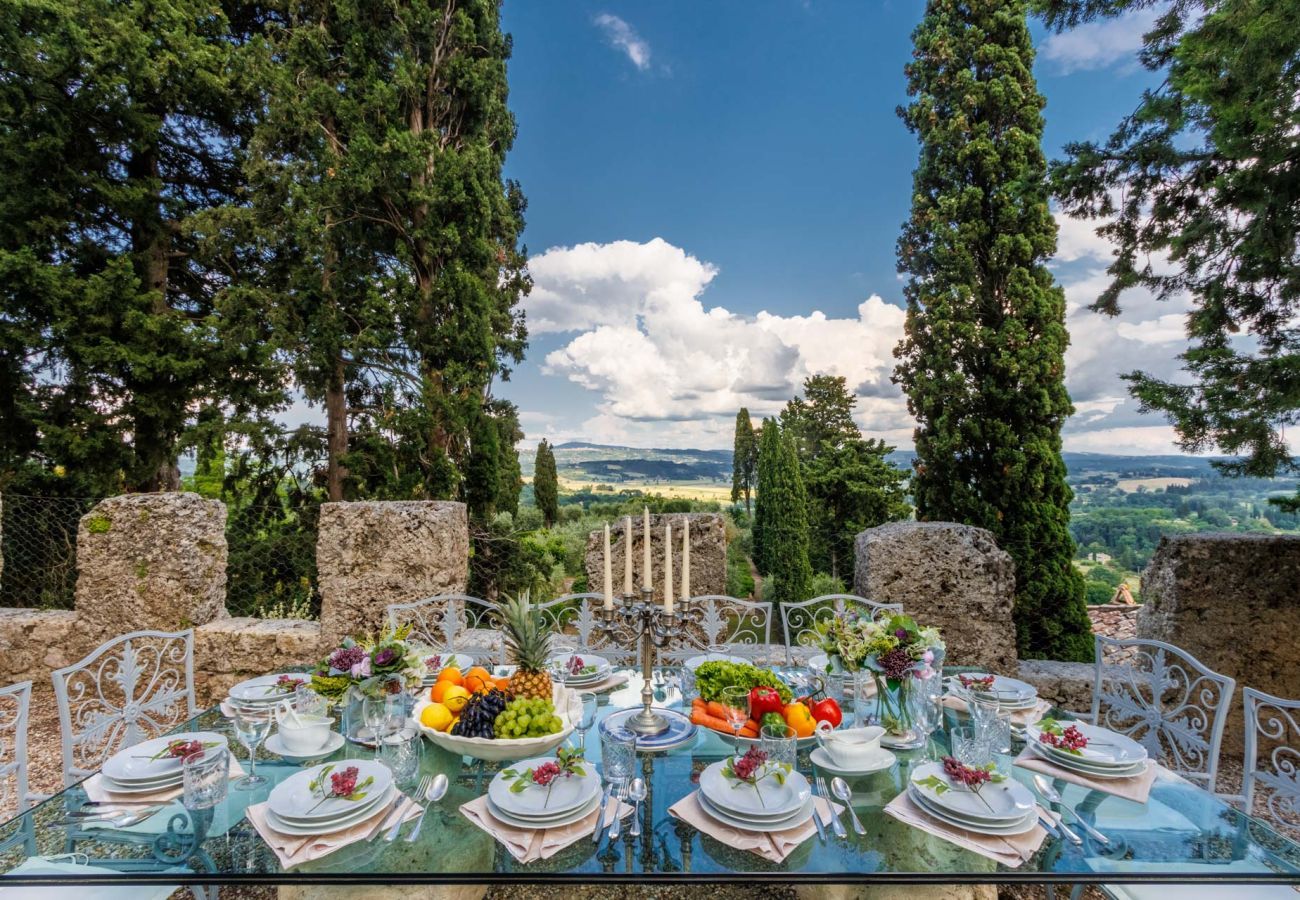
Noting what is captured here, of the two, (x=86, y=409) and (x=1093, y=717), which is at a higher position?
(x=86, y=409)

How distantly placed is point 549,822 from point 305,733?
3.44 ft

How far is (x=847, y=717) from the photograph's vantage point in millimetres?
2146

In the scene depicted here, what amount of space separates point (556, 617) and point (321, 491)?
16.0 ft

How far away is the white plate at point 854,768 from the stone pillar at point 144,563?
13.5 feet

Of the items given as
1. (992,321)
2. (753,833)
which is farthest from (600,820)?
(992,321)

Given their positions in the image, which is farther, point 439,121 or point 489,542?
point 439,121

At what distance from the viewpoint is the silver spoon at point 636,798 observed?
1.42 meters

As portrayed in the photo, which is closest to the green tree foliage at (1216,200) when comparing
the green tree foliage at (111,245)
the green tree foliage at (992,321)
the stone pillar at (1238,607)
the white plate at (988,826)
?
the stone pillar at (1238,607)

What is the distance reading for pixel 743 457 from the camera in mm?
19641

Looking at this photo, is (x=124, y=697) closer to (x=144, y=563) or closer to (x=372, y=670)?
(x=144, y=563)

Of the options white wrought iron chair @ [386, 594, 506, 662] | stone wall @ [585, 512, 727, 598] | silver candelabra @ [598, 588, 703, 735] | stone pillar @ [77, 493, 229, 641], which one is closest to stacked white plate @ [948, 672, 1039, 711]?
silver candelabra @ [598, 588, 703, 735]

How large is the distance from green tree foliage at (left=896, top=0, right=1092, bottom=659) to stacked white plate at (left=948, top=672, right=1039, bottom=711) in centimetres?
336

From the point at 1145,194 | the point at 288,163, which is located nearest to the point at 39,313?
the point at 288,163

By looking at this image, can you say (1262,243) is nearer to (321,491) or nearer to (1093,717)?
(1093,717)
